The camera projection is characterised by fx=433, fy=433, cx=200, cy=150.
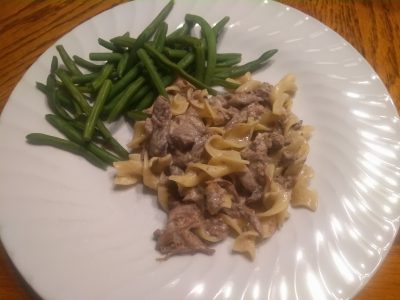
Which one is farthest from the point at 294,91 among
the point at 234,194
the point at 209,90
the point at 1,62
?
the point at 1,62

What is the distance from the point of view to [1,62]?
12.0ft

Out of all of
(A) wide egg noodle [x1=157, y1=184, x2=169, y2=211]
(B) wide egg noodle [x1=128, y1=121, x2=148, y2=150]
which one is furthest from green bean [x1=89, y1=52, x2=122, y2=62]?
(A) wide egg noodle [x1=157, y1=184, x2=169, y2=211]

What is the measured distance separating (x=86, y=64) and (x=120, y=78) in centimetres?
32

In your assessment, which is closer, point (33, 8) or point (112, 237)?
point (112, 237)

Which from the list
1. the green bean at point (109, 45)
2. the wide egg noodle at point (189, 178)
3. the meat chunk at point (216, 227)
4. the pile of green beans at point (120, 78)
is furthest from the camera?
the green bean at point (109, 45)

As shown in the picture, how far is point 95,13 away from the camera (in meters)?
4.05

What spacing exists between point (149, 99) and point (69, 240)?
1.22 meters

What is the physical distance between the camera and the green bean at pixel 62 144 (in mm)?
2830

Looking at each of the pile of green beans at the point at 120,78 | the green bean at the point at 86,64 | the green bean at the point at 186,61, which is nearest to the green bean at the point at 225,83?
the pile of green beans at the point at 120,78

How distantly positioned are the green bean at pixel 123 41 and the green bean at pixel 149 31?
0.05m

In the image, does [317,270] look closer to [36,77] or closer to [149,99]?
[149,99]

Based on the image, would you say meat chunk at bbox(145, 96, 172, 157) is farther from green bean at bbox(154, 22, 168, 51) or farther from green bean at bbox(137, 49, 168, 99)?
green bean at bbox(154, 22, 168, 51)

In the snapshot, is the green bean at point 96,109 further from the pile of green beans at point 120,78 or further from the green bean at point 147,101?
the green bean at point 147,101

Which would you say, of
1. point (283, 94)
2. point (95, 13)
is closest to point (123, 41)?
point (95, 13)
